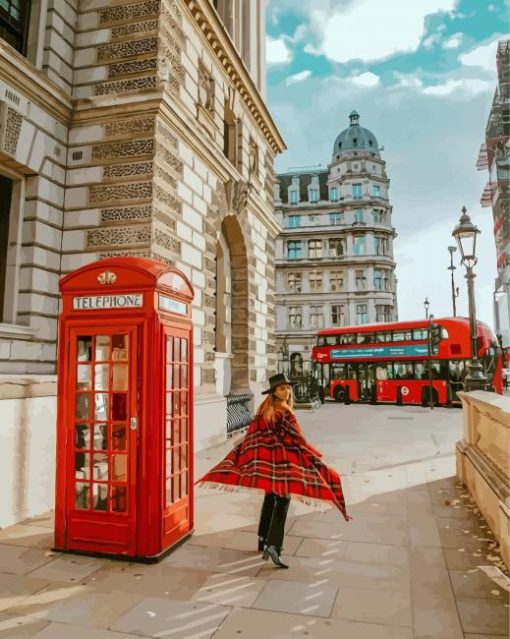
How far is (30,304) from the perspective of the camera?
803 centimetres

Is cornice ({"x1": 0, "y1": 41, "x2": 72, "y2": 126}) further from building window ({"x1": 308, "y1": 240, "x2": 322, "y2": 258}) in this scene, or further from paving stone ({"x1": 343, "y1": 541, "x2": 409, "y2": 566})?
building window ({"x1": 308, "y1": 240, "x2": 322, "y2": 258})

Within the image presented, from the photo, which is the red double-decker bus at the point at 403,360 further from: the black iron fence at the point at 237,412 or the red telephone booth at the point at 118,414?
the red telephone booth at the point at 118,414

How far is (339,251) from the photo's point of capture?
5272cm

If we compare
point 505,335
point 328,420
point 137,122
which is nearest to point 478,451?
point 137,122

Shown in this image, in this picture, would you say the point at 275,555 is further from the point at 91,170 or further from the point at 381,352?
the point at 381,352

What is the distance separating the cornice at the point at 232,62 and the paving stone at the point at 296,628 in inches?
453

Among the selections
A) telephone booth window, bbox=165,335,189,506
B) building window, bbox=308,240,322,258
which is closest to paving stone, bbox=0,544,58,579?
telephone booth window, bbox=165,335,189,506

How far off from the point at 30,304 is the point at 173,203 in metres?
3.34

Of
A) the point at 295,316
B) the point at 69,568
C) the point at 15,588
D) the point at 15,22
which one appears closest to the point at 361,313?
the point at 295,316

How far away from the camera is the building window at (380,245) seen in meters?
51.8

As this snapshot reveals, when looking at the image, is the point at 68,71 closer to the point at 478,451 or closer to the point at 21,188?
the point at 21,188

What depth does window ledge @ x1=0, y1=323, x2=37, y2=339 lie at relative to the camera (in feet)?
24.0

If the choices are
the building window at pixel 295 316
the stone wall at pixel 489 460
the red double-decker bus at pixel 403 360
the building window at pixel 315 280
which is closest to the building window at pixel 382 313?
the building window at pixel 315 280

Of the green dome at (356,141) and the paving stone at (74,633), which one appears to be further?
the green dome at (356,141)
